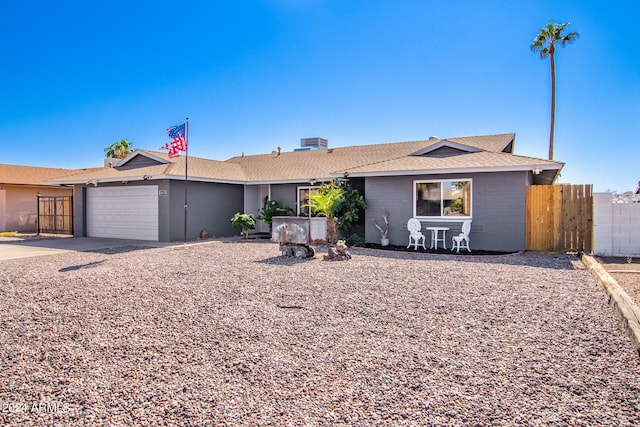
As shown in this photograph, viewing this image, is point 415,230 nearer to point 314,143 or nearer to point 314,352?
point 314,352

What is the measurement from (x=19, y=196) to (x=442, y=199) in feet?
75.3

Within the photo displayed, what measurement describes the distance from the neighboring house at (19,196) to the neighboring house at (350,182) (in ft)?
20.0

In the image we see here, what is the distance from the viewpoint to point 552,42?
21.1m

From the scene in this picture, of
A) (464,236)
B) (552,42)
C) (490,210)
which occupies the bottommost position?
(464,236)

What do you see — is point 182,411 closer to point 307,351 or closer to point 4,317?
point 307,351

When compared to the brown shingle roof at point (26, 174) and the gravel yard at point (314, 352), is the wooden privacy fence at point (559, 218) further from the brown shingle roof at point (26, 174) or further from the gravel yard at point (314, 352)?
the brown shingle roof at point (26, 174)

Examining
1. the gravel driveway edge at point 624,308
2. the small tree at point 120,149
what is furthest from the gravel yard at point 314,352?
the small tree at point 120,149

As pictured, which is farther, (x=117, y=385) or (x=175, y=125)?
(x=175, y=125)

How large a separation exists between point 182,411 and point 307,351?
55.6 inches

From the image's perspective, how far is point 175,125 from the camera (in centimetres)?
1397

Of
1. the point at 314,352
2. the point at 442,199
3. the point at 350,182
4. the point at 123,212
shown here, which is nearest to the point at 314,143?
the point at 350,182

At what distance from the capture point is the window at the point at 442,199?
12.4m

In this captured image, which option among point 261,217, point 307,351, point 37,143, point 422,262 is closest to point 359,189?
point 261,217

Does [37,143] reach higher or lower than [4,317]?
higher
